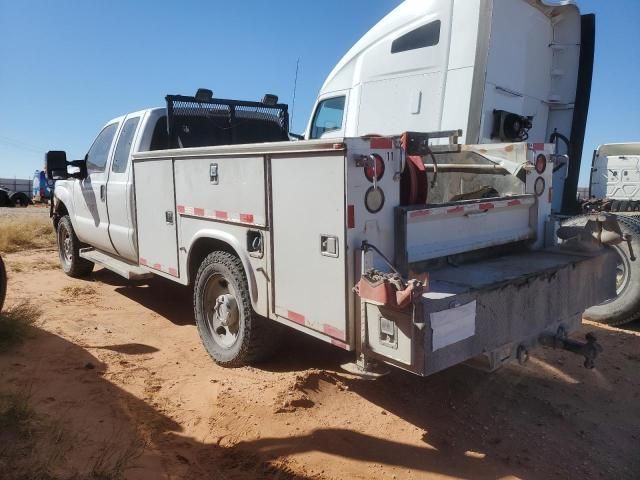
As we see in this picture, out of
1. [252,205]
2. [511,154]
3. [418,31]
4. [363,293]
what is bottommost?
[363,293]

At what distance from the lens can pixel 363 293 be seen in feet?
9.25

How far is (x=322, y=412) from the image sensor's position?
3.61m

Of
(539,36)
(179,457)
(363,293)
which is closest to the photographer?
(363,293)

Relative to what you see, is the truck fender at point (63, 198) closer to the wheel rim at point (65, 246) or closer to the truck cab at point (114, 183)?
the truck cab at point (114, 183)

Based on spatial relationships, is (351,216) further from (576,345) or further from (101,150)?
(101,150)

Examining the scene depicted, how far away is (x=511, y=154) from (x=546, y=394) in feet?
6.12

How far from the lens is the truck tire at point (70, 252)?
7.88m

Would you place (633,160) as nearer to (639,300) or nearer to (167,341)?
(639,300)

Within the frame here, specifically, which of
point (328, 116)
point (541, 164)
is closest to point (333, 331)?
point (541, 164)

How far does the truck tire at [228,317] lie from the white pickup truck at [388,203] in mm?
16

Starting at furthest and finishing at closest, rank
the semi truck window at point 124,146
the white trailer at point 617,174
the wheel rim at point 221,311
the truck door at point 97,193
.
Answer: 1. the white trailer at point 617,174
2. the truck door at point 97,193
3. the semi truck window at point 124,146
4. the wheel rim at point 221,311

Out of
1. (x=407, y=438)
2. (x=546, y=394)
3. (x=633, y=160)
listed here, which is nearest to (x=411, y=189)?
(x=407, y=438)

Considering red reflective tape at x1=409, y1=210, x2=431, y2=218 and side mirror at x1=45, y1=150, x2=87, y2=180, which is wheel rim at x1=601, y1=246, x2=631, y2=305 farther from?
side mirror at x1=45, y1=150, x2=87, y2=180

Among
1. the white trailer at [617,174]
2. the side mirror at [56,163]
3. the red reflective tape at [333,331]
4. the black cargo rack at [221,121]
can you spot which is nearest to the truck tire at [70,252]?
the side mirror at [56,163]
